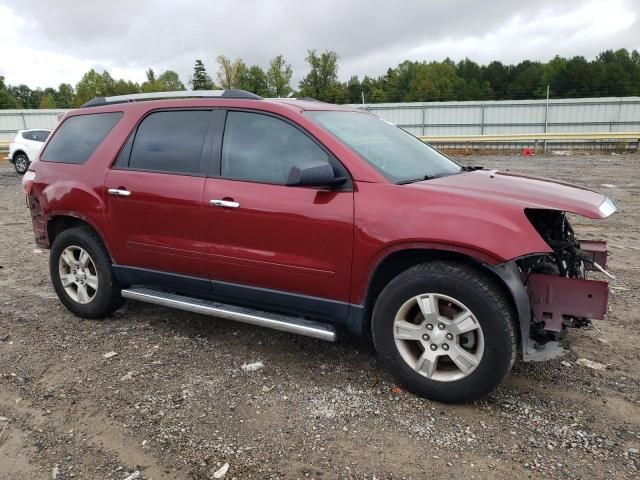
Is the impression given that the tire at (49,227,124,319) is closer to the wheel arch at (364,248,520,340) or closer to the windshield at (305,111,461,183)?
the windshield at (305,111,461,183)

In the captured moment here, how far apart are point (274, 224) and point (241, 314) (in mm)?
711

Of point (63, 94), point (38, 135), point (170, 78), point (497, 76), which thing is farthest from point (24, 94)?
point (38, 135)

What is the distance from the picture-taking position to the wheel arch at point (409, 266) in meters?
3.04

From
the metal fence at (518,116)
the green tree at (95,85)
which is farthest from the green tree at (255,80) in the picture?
the metal fence at (518,116)

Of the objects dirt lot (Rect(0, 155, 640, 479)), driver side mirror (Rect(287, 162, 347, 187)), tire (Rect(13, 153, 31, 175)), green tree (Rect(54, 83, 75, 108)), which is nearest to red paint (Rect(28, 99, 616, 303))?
driver side mirror (Rect(287, 162, 347, 187))

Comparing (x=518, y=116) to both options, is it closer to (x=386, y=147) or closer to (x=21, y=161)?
(x=21, y=161)

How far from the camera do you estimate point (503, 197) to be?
311cm

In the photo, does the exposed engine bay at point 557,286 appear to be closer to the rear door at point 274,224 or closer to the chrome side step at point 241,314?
the rear door at point 274,224

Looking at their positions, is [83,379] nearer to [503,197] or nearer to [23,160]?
[503,197]

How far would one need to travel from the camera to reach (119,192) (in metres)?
4.22

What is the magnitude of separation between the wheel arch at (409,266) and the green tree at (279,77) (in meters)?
56.7

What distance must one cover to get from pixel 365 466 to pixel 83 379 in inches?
82.5

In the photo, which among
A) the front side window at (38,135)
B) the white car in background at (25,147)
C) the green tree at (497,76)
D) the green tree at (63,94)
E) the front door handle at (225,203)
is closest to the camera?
the front door handle at (225,203)

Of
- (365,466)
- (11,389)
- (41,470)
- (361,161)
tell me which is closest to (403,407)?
(365,466)
